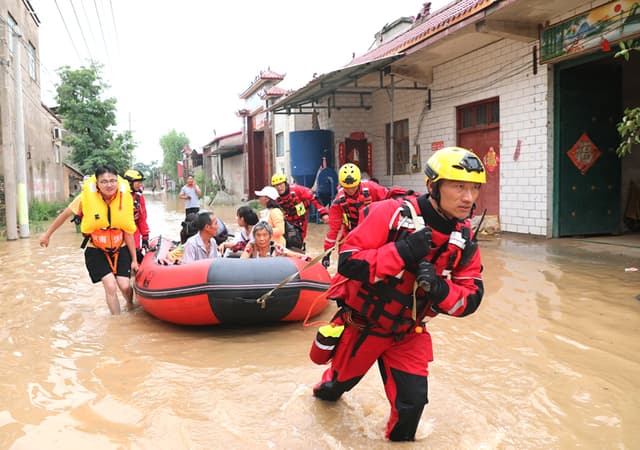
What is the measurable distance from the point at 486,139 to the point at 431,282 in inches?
369

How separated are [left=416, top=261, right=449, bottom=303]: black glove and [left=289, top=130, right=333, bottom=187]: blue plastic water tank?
13643mm

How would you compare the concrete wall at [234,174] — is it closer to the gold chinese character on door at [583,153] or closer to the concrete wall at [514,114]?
the concrete wall at [514,114]

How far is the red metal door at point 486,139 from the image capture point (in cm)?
1080

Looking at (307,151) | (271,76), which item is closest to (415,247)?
(307,151)

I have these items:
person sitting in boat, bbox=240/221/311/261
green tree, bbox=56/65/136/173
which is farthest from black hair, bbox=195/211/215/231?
green tree, bbox=56/65/136/173

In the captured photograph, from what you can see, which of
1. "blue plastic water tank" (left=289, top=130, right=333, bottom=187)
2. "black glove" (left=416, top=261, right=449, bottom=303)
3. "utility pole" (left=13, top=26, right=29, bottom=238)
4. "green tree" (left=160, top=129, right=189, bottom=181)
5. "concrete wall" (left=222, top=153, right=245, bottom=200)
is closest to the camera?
"black glove" (left=416, top=261, right=449, bottom=303)

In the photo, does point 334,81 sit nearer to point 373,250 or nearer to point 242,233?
point 242,233

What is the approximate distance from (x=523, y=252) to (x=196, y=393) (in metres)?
6.20

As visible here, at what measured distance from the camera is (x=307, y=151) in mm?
16016

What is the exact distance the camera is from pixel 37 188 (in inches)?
810

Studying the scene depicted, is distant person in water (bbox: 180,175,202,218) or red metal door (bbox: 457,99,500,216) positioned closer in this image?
red metal door (bbox: 457,99,500,216)

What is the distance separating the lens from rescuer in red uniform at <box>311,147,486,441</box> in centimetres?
240

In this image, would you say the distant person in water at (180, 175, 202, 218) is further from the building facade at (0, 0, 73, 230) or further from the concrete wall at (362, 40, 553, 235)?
the concrete wall at (362, 40, 553, 235)

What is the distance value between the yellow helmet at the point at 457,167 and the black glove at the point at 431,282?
1.30ft
